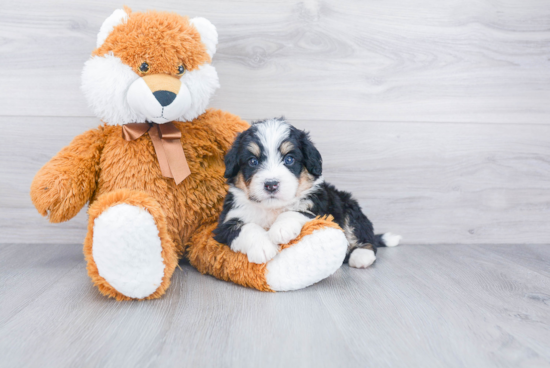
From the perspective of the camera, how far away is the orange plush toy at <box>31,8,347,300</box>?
1374mm

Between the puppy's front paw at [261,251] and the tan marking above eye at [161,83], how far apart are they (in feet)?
2.13

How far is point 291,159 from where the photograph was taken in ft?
5.21

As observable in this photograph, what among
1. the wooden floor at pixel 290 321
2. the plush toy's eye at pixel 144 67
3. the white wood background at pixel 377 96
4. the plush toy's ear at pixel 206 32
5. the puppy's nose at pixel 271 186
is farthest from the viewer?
the white wood background at pixel 377 96

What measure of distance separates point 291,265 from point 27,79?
64.3 inches

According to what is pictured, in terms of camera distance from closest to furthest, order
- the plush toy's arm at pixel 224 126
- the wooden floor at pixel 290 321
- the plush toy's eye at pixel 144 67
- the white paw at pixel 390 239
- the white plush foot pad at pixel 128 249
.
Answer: the wooden floor at pixel 290 321 → the white plush foot pad at pixel 128 249 → the plush toy's eye at pixel 144 67 → the plush toy's arm at pixel 224 126 → the white paw at pixel 390 239

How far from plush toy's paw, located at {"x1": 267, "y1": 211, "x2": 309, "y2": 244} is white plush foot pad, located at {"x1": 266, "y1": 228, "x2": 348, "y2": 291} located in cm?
4

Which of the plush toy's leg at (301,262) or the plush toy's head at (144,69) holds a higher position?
the plush toy's head at (144,69)

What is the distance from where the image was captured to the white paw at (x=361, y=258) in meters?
1.85

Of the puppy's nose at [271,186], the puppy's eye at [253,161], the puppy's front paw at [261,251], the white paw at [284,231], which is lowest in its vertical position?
the puppy's front paw at [261,251]

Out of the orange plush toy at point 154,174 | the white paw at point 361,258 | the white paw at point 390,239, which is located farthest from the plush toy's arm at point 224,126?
the white paw at point 390,239

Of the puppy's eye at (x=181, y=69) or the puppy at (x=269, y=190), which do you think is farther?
the puppy's eye at (x=181, y=69)

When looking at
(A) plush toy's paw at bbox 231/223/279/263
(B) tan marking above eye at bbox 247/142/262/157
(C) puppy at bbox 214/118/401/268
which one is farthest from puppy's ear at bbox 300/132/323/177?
(A) plush toy's paw at bbox 231/223/279/263

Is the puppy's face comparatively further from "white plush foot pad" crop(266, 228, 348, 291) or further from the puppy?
"white plush foot pad" crop(266, 228, 348, 291)

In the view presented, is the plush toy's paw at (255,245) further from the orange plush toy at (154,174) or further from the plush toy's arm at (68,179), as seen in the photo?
the plush toy's arm at (68,179)
